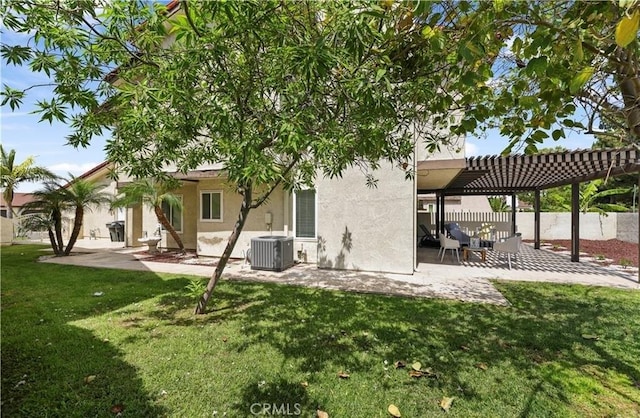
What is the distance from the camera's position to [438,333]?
6023 millimetres

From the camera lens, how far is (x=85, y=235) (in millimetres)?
26422

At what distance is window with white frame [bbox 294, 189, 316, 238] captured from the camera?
1362 centimetres

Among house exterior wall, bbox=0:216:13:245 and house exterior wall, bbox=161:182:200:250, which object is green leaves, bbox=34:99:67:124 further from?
house exterior wall, bbox=0:216:13:245

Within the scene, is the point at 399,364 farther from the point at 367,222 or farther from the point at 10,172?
the point at 10,172

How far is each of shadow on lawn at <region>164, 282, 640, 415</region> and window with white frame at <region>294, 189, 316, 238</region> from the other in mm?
5066

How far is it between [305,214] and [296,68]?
1069 centimetres

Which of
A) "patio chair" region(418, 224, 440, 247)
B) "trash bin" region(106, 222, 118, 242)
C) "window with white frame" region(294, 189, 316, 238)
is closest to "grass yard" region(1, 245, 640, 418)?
"window with white frame" region(294, 189, 316, 238)

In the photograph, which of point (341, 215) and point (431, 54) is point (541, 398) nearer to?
point (431, 54)

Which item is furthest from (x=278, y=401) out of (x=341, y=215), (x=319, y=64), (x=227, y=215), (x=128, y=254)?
(x=128, y=254)

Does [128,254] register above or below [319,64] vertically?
below

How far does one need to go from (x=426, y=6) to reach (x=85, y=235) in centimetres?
3218

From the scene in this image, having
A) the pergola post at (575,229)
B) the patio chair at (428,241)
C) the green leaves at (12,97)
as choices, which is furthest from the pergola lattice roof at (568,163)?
the green leaves at (12,97)

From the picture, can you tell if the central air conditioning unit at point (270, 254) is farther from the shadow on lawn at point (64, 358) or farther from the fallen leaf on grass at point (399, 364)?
the fallen leaf on grass at point (399, 364)

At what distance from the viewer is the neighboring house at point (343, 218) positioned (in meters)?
11.6
